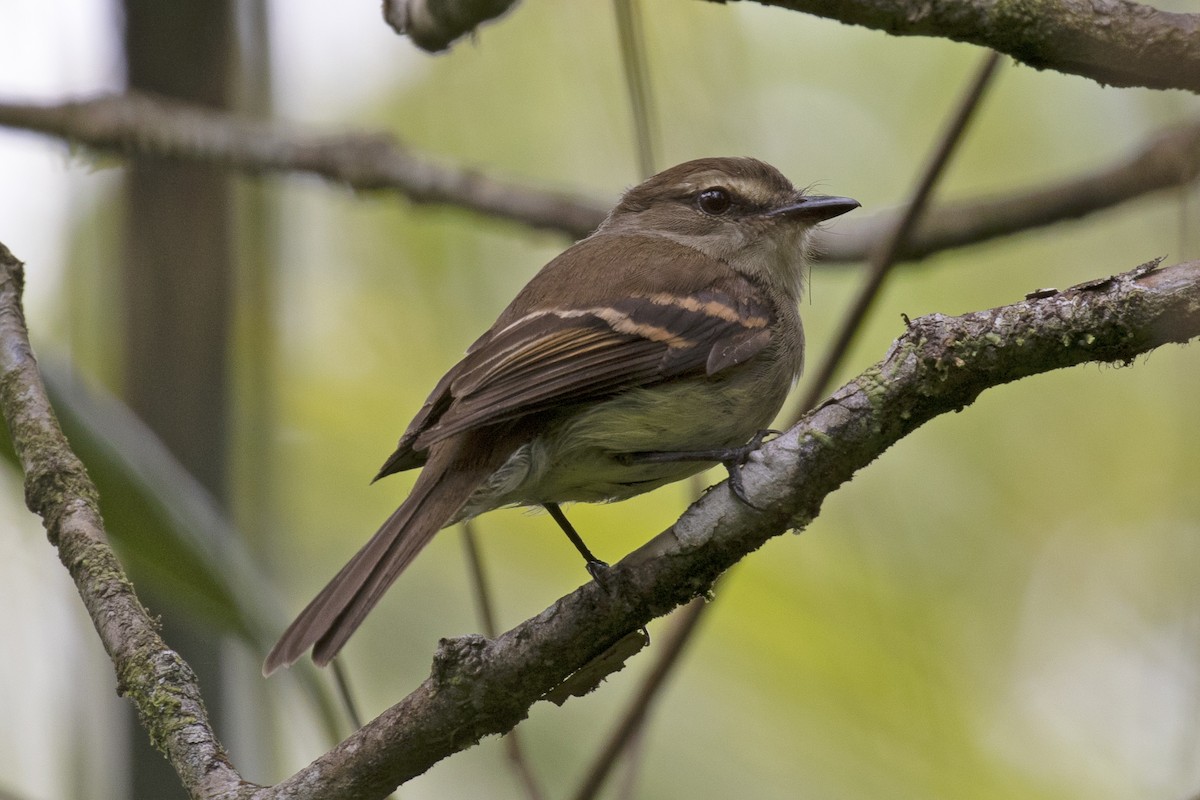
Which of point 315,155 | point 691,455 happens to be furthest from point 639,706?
point 315,155

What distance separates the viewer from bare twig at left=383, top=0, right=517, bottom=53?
2.92 m

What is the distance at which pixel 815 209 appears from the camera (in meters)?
4.40

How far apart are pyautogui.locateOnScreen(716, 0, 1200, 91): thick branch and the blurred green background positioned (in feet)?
4.81

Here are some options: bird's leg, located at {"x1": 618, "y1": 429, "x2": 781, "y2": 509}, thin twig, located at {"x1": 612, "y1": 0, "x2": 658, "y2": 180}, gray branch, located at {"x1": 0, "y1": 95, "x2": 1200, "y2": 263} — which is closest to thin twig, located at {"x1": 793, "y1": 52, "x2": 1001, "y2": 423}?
bird's leg, located at {"x1": 618, "y1": 429, "x2": 781, "y2": 509}

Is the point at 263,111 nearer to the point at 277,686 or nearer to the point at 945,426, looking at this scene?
the point at 277,686

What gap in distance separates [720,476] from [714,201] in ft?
3.50

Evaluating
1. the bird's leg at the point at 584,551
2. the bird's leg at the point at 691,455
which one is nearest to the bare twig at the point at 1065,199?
the bird's leg at the point at 691,455

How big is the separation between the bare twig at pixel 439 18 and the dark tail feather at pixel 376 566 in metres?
1.11

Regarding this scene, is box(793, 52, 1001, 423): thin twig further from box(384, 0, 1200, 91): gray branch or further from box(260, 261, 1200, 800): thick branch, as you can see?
box(260, 261, 1200, 800): thick branch

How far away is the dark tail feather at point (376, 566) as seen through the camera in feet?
9.52

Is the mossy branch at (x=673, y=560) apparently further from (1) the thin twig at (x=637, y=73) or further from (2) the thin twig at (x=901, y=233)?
(1) the thin twig at (x=637, y=73)

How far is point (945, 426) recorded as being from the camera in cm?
663

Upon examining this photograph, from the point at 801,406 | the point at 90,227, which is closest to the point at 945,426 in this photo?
the point at 801,406

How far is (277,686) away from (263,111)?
301 cm
